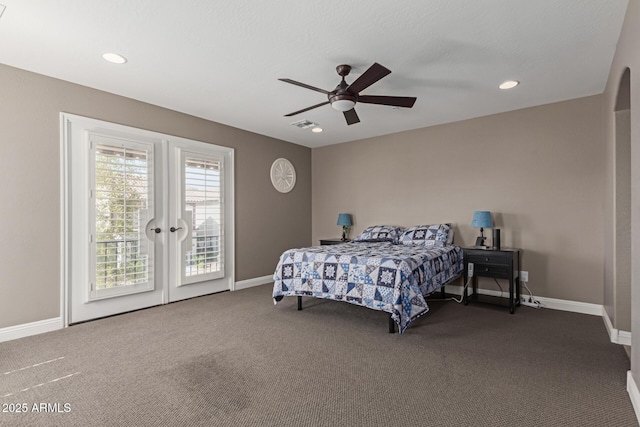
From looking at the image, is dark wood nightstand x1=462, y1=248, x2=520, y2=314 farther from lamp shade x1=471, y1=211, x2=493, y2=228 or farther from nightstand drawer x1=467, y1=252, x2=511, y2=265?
lamp shade x1=471, y1=211, x2=493, y2=228

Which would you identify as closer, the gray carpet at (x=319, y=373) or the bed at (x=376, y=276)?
the gray carpet at (x=319, y=373)

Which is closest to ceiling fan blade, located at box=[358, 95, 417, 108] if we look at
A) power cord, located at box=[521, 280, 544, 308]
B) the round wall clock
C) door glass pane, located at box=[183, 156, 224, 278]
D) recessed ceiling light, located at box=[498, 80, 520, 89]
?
recessed ceiling light, located at box=[498, 80, 520, 89]

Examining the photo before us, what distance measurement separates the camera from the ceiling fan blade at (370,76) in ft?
8.11

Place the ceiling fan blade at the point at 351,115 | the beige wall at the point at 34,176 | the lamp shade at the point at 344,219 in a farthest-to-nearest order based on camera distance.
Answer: the lamp shade at the point at 344,219 < the ceiling fan blade at the point at 351,115 < the beige wall at the point at 34,176

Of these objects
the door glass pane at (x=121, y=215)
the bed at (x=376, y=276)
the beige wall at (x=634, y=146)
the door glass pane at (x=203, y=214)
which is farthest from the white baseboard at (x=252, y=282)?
the beige wall at (x=634, y=146)

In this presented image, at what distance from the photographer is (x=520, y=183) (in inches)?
168

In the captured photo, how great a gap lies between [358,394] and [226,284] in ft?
11.1

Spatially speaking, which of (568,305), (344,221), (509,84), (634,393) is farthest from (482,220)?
(634,393)

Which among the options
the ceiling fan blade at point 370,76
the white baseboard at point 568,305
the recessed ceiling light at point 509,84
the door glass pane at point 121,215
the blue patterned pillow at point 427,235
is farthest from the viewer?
the blue patterned pillow at point 427,235

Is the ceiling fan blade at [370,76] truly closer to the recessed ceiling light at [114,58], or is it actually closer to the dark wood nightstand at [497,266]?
the recessed ceiling light at [114,58]

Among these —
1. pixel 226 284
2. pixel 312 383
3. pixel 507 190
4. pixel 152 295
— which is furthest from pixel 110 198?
pixel 507 190

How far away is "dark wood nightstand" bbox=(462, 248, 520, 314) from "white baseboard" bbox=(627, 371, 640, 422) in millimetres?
1703

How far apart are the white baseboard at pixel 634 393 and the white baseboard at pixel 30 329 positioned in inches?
188

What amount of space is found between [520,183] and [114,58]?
489cm
